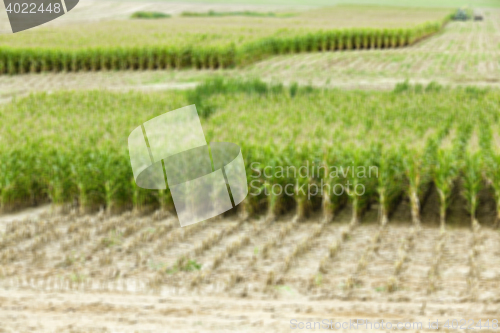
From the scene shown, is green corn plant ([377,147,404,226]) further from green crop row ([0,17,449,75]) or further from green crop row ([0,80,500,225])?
green crop row ([0,17,449,75])

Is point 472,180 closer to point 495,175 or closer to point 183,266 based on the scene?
point 495,175

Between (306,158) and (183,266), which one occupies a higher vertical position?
(306,158)

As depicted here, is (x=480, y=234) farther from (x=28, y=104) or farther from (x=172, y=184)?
(x=28, y=104)

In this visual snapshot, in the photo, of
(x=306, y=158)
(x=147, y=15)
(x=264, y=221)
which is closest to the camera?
(x=264, y=221)

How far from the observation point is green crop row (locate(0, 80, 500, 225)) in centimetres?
948

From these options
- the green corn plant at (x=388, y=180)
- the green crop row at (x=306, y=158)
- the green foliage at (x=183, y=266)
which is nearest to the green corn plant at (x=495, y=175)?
the green crop row at (x=306, y=158)

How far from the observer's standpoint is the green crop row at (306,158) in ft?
31.1

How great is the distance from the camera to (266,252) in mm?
8133

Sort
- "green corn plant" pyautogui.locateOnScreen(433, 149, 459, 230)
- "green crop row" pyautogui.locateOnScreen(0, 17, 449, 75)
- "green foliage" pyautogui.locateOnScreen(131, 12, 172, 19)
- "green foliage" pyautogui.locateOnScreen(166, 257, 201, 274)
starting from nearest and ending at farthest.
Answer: "green foliage" pyautogui.locateOnScreen(166, 257, 201, 274) → "green corn plant" pyautogui.locateOnScreen(433, 149, 459, 230) → "green crop row" pyautogui.locateOnScreen(0, 17, 449, 75) → "green foliage" pyautogui.locateOnScreen(131, 12, 172, 19)

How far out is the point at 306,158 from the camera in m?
9.94

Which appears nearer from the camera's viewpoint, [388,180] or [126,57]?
[388,180]

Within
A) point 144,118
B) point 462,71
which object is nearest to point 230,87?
point 144,118

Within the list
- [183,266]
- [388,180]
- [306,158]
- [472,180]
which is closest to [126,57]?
[306,158]

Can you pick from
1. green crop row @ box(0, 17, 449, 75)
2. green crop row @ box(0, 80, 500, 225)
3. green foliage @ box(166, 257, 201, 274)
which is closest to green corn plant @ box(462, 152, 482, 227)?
green crop row @ box(0, 80, 500, 225)
